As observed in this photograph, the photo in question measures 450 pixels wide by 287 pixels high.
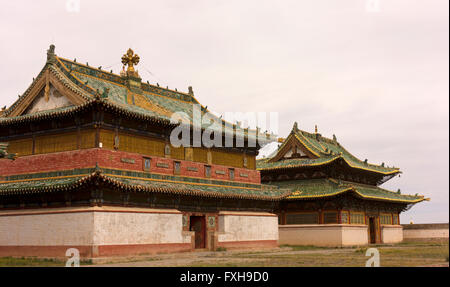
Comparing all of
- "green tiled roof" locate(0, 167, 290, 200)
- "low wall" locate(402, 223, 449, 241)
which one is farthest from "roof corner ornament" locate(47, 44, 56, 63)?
"low wall" locate(402, 223, 449, 241)

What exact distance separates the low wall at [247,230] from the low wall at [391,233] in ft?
52.6

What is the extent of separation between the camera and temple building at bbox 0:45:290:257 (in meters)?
27.6

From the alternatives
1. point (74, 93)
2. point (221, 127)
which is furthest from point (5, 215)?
point (221, 127)

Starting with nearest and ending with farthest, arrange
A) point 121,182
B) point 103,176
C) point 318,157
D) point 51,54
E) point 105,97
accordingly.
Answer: point 103,176
point 121,182
point 105,97
point 51,54
point 318,157

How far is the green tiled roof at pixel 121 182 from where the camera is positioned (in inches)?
1061

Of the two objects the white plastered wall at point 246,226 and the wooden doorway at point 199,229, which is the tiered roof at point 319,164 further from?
the wooden doorway at point 199,229

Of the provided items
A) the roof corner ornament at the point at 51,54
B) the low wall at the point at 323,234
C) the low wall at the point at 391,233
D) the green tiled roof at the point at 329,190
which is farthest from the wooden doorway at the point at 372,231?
the roof corner ornament at the point at 51,54

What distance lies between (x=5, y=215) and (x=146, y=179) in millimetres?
7856

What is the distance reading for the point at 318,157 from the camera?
157 ft

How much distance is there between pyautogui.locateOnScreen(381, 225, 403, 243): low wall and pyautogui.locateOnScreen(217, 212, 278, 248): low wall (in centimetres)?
1602

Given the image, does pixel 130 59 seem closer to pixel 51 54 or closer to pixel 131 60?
pixel 131 60

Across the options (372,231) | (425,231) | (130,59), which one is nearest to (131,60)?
(130,59)

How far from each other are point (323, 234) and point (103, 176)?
77.7 ft

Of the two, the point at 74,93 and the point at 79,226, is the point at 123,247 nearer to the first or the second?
the point at 79,226
